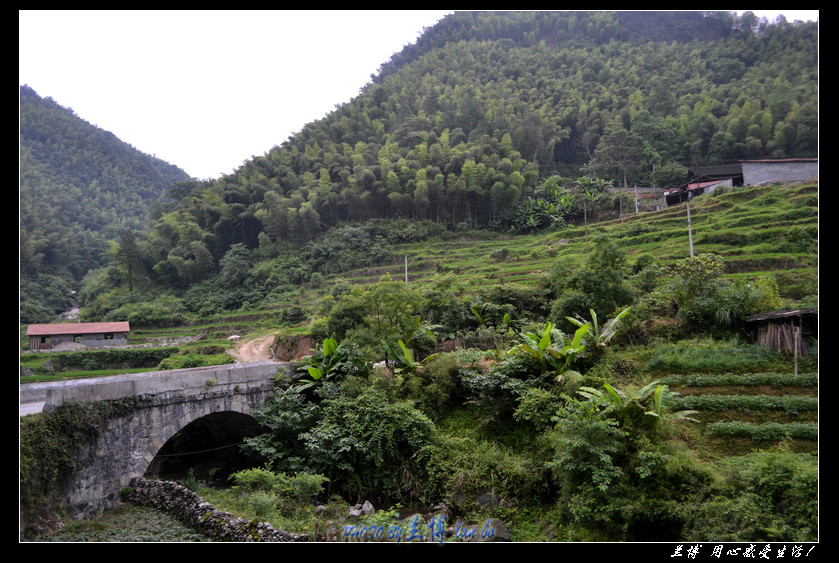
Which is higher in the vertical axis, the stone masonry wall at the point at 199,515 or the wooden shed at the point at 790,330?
the wooden shed at the point at 790,330

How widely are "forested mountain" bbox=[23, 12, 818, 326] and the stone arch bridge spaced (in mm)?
24034

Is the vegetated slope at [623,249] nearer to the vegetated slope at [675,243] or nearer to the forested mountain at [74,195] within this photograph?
the vegetated slope at [675,243]

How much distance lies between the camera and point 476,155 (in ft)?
151

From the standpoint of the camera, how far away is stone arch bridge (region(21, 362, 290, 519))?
908cm

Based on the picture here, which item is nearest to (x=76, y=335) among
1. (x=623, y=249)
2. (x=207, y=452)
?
(x=207, y=452)

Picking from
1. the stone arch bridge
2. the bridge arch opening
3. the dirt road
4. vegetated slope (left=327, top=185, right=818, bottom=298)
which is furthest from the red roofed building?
the stone arch bridge

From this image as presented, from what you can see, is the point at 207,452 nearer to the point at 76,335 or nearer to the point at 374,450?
the point at 374,450

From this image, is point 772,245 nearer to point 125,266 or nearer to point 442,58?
point 125,266

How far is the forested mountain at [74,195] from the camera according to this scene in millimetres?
32438

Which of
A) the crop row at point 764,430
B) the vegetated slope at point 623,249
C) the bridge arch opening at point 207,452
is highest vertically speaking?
the vegetated slope at point 623,249

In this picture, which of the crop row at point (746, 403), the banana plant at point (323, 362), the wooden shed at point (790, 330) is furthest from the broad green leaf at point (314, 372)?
the wooden shed at point (790, 330)

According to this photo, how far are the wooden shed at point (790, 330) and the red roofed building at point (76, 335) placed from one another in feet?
91.9

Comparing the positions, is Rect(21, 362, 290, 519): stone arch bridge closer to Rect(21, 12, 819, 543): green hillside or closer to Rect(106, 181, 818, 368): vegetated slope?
Rect(21, 12, 819, 543): green hillside

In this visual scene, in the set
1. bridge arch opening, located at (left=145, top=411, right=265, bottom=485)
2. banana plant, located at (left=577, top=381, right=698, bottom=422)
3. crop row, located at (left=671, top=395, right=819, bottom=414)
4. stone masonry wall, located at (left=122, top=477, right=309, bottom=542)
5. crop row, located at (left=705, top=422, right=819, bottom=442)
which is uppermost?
banana plant, located at (left=577, top=381, right=698, bottom=422)
